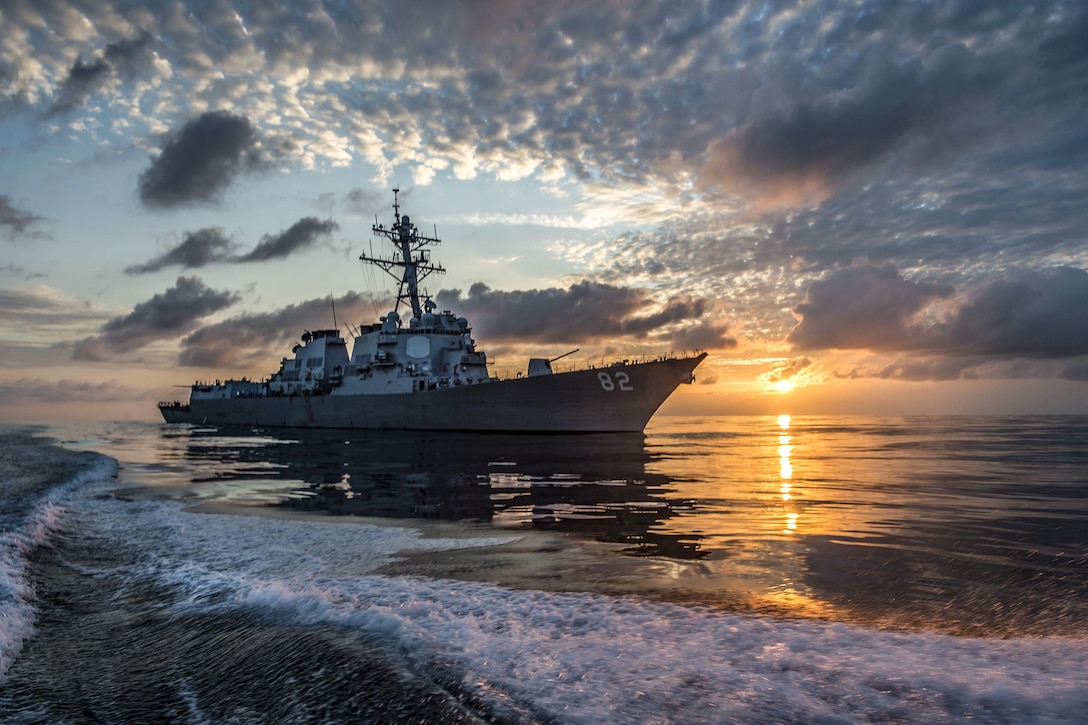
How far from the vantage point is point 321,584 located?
5.70m

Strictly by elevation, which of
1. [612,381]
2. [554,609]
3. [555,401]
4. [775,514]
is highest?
[612,381]

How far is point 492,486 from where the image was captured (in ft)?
43.3

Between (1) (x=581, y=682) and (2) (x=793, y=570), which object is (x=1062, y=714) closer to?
(1) (x=581, y=682)

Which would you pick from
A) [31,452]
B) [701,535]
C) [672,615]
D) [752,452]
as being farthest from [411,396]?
[672,615]

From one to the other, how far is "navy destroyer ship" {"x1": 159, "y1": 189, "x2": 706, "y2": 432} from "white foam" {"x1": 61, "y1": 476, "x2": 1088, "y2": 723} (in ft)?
85.6

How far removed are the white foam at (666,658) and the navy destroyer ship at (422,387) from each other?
26.1 metres

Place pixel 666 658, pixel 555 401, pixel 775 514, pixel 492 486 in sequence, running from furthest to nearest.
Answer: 1. pixel 555 401
2. pixel 492 486
3. pixel 775 514
4. pixel 666 658

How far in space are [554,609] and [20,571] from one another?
566 centimetres

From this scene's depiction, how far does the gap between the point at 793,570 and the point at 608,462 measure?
1262cm

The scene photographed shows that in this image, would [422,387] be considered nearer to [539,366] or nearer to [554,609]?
[539,366]

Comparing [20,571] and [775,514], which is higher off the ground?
[20,571]

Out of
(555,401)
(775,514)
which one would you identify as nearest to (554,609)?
(775,514)

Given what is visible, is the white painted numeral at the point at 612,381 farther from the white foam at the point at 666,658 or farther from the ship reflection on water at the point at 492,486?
the white foam at the point at 666,658

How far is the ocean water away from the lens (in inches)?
126
